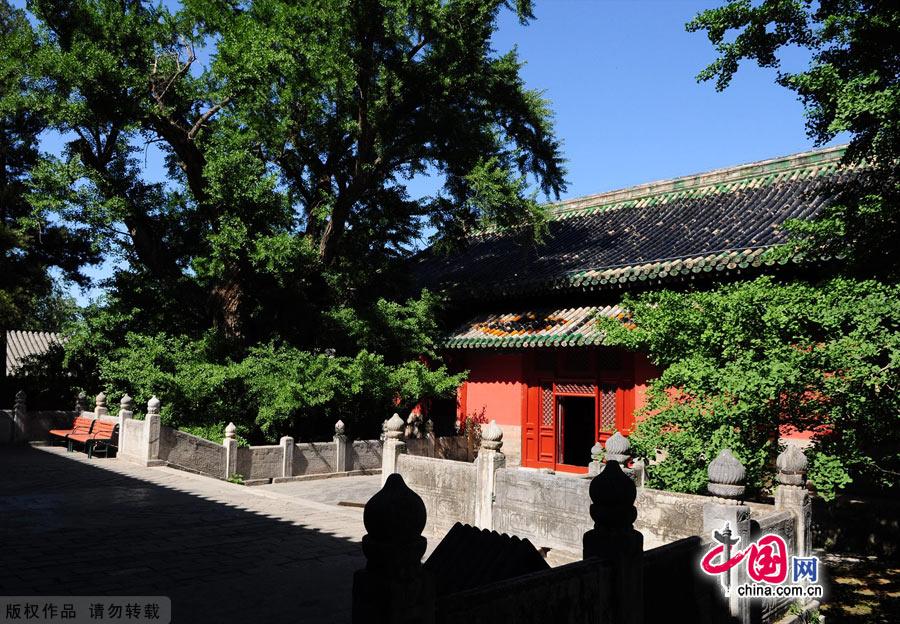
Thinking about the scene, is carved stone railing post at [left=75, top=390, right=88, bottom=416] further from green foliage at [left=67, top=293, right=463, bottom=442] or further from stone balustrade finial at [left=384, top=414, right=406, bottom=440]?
stone balustrade finial at [left=384, top=414, right=406, bottom=440]

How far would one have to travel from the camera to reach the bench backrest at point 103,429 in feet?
47.2

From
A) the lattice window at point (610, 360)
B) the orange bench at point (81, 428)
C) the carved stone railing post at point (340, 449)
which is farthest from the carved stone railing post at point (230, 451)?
the lattice window at point (610, 360)

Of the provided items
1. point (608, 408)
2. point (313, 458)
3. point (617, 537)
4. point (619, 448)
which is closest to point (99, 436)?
point (313, 458)

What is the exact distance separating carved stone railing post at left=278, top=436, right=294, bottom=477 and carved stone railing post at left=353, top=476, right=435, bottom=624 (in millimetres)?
11198

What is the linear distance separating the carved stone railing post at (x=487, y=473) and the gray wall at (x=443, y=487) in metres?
0.17

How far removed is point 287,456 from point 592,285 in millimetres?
7228

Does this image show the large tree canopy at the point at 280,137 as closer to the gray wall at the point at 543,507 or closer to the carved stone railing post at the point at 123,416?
the carved stone railing post at the point at 123,416

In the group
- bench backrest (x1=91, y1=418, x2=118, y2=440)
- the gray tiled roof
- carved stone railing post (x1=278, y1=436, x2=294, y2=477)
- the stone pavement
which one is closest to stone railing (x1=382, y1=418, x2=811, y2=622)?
the stone pavement

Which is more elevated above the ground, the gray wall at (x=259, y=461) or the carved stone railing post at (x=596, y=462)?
the carved stone railing post at (x=596, y=462)

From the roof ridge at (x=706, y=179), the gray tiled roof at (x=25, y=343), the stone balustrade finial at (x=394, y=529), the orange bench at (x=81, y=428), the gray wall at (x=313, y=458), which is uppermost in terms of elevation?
the roof ridge at (x=706, y=179)

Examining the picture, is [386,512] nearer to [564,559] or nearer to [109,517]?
[564,559]

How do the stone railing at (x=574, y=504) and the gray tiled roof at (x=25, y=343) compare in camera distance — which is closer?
the stone railing at (x=574, y=504)

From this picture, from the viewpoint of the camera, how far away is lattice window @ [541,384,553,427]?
14852mm

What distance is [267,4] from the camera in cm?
1469
